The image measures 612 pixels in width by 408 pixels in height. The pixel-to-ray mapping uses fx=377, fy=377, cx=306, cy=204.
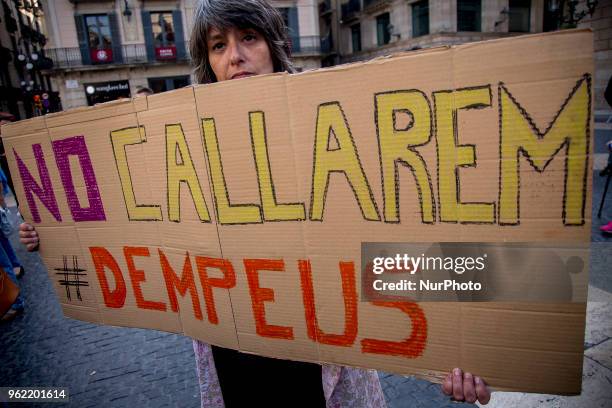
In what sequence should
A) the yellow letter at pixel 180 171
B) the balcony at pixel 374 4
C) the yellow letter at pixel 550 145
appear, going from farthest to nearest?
the balcony at pixel 374 4 → the yellow letter at pixel 180 171 → the yellow letter at pixel 550 145

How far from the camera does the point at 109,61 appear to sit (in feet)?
68.4

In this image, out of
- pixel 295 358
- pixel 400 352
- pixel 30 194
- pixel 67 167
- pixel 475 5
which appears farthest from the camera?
pixel 475 5

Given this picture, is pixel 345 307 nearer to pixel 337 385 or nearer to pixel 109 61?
pixel 337 385

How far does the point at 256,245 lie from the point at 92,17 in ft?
82.0

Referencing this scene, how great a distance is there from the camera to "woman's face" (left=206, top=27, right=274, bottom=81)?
1330 mm

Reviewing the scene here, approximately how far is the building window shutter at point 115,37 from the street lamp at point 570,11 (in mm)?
21839

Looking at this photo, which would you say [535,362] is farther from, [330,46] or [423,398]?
[330,46]

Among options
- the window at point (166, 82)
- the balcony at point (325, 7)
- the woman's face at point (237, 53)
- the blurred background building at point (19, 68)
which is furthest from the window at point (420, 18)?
the woman's face at point (237, 53)

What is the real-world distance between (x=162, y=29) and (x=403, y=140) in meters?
24.4

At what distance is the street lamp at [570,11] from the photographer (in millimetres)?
14938

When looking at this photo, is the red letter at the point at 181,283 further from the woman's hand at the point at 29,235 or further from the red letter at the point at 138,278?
the woman's hand at the point at 29,235

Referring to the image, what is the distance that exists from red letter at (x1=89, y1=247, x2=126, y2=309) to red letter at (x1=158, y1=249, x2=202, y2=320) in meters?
0.22

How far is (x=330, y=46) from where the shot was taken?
29125 mm

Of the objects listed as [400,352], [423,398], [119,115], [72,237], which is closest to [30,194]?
[72,237]
